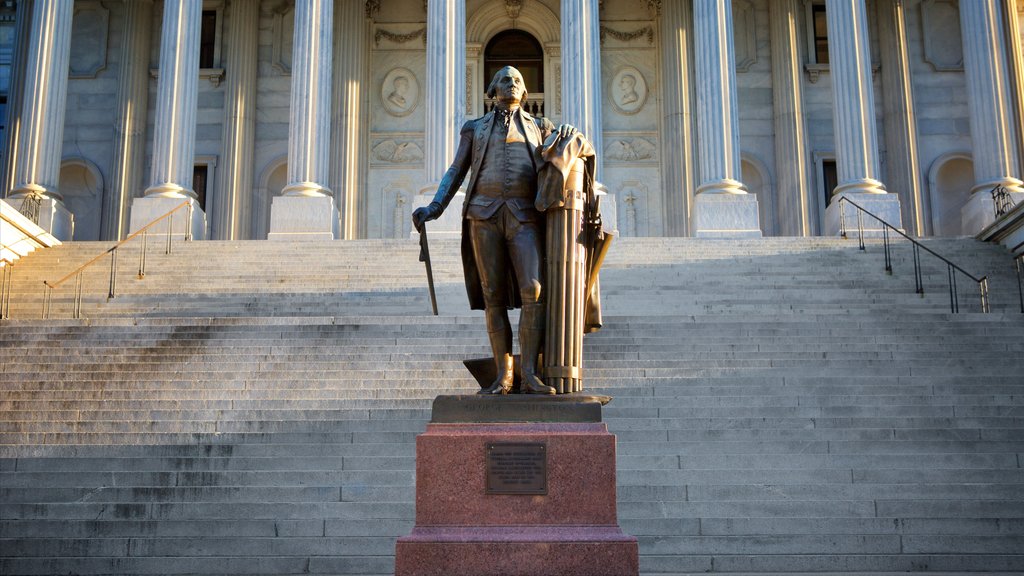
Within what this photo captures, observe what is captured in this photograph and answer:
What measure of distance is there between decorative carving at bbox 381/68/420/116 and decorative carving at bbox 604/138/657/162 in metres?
5.63

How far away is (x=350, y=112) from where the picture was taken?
3028 cm

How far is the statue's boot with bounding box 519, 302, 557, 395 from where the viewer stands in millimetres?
7500

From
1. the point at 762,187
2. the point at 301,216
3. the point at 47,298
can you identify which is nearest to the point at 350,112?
the point at 301,216

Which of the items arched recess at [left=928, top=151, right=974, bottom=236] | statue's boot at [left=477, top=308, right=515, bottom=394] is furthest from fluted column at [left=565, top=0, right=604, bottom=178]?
statue's boot at [left=477, top=308, right=515, bottom=394]

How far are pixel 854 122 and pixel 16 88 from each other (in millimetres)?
21345

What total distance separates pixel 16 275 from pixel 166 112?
19.3 feet

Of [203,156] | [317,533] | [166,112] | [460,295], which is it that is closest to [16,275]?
[166,112]

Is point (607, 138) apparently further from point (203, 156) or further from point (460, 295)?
point (460, 295)

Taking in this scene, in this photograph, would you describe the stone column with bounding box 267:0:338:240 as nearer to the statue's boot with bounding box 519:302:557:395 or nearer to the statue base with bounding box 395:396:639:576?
the statue's boot with bounding box 519:302:557:395

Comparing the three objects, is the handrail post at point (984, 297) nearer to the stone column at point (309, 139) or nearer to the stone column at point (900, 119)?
the stone column at point (900, 119)

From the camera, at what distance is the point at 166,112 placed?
24453 mm

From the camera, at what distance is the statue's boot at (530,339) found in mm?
7500

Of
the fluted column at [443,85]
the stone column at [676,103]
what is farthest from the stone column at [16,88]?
the stone column at [676,103]

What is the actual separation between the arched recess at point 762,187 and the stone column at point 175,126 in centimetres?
1444
